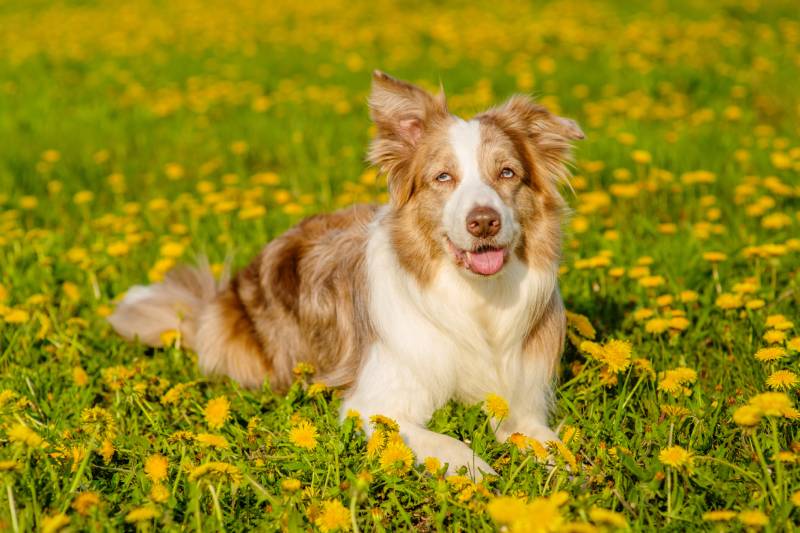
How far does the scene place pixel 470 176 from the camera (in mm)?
3453

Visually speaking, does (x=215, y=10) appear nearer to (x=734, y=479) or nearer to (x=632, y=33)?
(x=632, y=33)

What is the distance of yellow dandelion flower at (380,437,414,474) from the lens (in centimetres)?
265

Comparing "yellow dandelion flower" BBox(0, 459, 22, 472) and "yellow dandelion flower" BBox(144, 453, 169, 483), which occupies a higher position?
"yellow dandelion flower" BBox(0, 459, 22, 472)

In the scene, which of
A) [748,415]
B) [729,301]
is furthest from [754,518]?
[729,301]

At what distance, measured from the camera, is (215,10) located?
15500 millimetres

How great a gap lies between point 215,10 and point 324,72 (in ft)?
20.3

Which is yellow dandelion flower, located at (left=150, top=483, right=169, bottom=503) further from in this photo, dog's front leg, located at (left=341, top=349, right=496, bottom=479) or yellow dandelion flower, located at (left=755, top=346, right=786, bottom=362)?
yellow dandelion flower, located at (left=755, top=346, right=786, bottom=362)

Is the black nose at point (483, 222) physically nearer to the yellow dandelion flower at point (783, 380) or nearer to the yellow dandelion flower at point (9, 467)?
the yellow dandelion flower at point (783, 380)

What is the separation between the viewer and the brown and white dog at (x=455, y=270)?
11.2 ft

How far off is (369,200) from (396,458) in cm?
377

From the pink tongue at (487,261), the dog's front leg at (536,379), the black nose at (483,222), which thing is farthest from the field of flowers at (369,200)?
the black nose at (483,222)

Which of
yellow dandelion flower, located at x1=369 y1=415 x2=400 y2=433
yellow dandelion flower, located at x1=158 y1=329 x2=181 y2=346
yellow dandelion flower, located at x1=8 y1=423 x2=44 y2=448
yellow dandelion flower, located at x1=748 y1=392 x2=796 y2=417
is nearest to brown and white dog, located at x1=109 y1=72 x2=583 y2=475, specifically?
yellow dandelion flower, located at x1=369 y1=415 x2=400 y2=433

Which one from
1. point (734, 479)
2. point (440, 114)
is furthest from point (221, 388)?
point (734, 479)

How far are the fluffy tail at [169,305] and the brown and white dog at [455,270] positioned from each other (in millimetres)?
1096
